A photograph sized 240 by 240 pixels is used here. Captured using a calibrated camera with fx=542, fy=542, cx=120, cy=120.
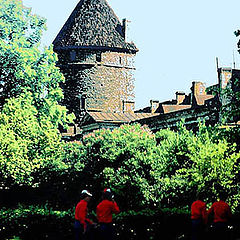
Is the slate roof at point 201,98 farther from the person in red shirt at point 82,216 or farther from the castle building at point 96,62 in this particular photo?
the person in red shirt at point 82,216

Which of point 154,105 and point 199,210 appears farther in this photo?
point 154,105

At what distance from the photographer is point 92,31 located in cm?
7112

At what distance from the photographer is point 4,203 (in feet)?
127

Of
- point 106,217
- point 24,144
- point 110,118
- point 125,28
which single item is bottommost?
point 106,217

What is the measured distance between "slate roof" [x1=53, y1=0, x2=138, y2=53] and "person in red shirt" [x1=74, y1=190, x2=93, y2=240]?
56.0 meters

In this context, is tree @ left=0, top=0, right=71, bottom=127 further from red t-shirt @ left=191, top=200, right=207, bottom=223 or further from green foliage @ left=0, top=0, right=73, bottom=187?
red t-shirt @ left=191, top=200, right=207, bottom=223

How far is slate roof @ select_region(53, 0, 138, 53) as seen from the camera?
234 feet

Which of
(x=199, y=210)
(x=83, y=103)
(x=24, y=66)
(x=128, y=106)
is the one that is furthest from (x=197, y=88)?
(x=199, y=210)

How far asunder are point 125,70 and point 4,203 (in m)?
38.2

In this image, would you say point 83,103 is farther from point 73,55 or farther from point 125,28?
point 125,28

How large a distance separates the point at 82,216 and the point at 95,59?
187 feet

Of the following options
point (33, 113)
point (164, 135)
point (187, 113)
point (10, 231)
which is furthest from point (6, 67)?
point (10, 231)

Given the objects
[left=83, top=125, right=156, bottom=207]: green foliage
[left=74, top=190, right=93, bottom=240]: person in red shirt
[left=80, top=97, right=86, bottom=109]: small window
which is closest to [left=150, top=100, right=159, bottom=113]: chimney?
[left=80, top=97, right=86, bottom=109]: small window

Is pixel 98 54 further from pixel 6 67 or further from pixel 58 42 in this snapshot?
pixel 6 67
